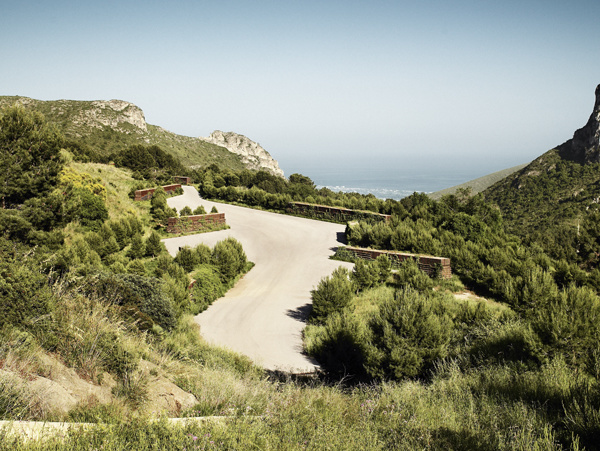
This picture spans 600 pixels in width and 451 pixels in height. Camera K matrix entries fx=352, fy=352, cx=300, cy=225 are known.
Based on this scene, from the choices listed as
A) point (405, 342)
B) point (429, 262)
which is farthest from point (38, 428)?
point (429, 262)

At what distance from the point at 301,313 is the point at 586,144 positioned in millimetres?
81161

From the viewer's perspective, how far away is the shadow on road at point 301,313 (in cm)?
1020

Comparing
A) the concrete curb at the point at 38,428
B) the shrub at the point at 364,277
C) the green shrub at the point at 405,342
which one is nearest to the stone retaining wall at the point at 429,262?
the shrub at the point at 364,277

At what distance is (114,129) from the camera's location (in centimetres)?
8294

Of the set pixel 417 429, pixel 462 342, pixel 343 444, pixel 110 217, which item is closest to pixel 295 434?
pixel 343 444

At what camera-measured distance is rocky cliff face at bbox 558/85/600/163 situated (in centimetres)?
6444

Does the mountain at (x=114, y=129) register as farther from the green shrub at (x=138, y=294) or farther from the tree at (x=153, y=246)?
the green shrub at (x=138, y=294)

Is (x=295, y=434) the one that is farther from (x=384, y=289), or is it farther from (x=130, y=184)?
(x=130, y=184)

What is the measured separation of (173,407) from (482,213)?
1892cm

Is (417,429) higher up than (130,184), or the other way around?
(130,184)

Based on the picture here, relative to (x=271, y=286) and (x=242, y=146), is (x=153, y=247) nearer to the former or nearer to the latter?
(x=271, y=286)

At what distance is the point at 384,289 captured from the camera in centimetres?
1143

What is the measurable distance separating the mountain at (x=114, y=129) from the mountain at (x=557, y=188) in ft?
209

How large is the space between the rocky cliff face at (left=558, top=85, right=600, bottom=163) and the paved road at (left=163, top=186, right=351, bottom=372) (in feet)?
226
